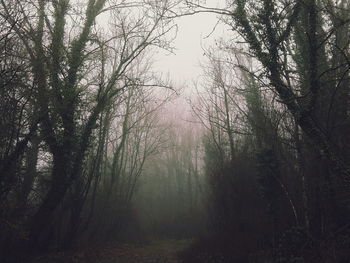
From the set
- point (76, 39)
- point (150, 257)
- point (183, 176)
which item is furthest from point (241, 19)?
point (183, 176)

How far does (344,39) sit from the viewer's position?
392 inches

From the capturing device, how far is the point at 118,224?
712 inches

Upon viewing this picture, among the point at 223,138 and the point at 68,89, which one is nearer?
the point at 68,89

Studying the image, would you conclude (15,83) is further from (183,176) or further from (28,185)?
→ (183,176)

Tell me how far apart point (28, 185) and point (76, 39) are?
17.0 feet

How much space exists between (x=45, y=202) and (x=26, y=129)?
3092mm

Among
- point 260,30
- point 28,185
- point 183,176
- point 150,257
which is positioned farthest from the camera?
point 183,176

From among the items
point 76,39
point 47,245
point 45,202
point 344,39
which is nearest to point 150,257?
point 47,245

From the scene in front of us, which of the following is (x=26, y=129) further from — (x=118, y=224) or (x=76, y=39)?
(x=118, y=224)

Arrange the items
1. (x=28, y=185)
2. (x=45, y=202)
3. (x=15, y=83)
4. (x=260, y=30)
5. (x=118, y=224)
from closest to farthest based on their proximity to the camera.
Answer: (x=15, y=83) < (x=260, y=30) < (x=45, y=202) < (x=28, y=185) < (x=118, y=224)

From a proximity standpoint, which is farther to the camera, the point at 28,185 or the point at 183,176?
the point at 183,176

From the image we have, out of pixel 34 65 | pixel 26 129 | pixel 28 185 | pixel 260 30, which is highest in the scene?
pixel 260 30

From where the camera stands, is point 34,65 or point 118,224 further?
point 118,224

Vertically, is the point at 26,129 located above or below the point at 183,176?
below
